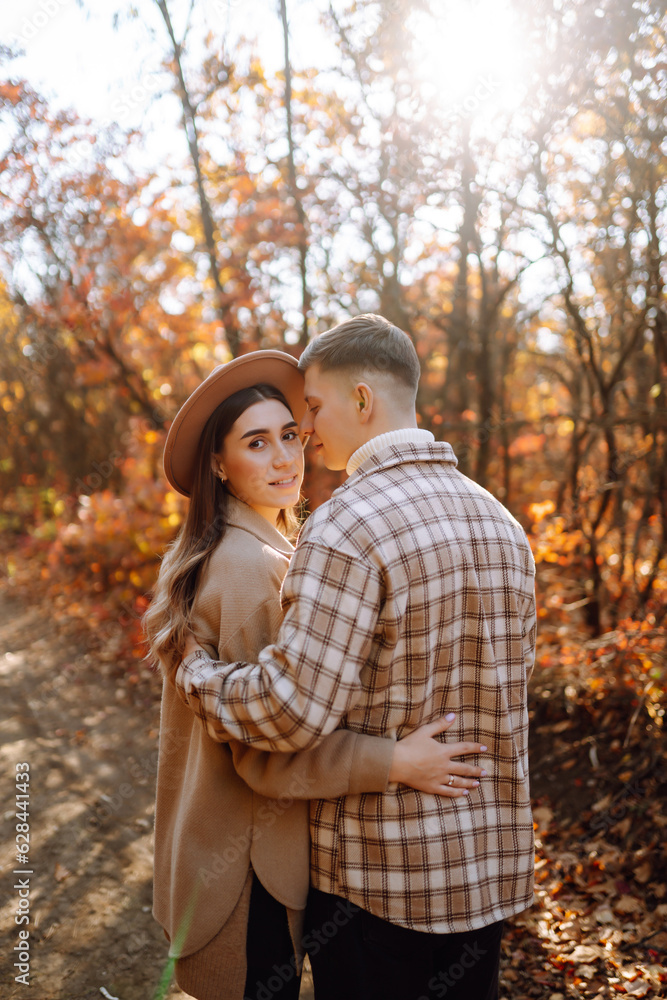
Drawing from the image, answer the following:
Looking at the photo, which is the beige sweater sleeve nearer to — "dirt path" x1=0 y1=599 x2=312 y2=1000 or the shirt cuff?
the shirt cuff

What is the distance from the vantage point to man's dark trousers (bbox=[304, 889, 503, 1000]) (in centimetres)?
173

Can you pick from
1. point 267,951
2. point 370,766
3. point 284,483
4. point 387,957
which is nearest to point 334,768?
point 370,766

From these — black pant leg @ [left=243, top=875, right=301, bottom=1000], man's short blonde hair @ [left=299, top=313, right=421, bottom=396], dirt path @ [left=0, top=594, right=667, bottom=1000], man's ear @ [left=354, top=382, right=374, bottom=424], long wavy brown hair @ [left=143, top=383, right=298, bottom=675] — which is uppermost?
man's short blonde hair @ [left=299, top=313, right=421, bottom=396]

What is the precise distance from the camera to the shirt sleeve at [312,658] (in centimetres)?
155

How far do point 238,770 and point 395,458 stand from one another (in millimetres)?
914

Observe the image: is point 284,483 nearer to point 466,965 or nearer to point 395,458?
point 395,458

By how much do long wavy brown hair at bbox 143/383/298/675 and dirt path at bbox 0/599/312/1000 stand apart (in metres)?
1.85

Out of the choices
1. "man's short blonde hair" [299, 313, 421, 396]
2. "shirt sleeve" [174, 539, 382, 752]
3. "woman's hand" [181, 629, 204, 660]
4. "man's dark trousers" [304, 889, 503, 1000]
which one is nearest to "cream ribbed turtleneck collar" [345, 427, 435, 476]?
"man's short blonde hair" [299, 313, 421, 396]

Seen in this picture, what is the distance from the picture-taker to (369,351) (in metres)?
1.87

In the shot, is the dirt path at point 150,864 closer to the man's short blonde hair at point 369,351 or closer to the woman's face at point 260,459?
the woman's face at point 260,459

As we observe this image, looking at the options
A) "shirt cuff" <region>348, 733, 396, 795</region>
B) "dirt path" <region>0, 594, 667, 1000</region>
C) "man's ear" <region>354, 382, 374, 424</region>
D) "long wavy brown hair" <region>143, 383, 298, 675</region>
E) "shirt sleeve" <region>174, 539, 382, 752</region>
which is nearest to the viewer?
"shirt sleeve" <region>174, 539, 382, 752</region>

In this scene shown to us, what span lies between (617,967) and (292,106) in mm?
6953

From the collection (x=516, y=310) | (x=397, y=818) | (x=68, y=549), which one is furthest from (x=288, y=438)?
(x=68, y=549)

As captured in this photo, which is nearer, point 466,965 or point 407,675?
point 407,675
